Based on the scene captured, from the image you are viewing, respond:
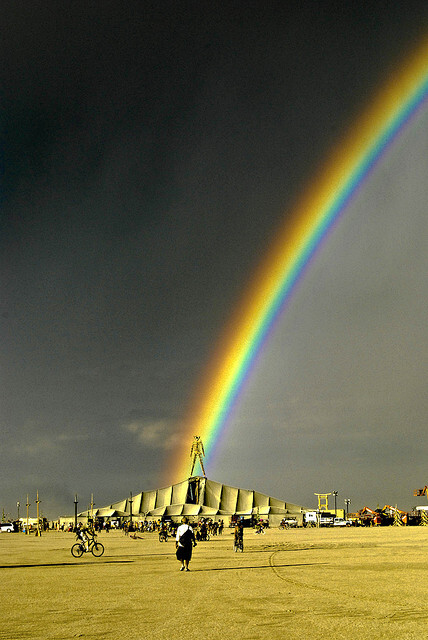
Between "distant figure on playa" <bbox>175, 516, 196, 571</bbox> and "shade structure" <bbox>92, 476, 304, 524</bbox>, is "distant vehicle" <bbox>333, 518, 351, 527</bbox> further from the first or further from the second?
"distant figure on playa" <bbox>175, 516, 196, 571</bbox>

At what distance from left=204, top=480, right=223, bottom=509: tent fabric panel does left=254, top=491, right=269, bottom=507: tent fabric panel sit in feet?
26.2

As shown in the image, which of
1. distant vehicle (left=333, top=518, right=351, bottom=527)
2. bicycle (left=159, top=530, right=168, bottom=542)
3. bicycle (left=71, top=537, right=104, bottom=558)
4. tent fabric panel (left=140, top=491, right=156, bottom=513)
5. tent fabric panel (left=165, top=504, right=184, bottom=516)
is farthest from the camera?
tent fabric panel (left=140, top=491, right=156, bottom=513)

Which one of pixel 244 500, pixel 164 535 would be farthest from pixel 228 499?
pixel 164 535

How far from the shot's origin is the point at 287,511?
149 m

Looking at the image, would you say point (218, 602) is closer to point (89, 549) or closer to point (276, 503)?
point (89, 549)

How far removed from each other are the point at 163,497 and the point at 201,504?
385 inches

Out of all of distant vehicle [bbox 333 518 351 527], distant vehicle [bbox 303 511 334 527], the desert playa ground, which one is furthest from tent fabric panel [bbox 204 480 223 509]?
the desert playa ground

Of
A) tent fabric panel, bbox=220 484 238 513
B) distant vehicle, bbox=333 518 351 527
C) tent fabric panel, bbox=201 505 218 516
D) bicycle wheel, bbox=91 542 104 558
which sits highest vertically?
tent fabric panel, bbox=220 484 238 513

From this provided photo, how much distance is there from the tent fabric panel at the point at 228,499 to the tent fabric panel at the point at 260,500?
14.3ft

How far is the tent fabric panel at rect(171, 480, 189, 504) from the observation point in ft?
517

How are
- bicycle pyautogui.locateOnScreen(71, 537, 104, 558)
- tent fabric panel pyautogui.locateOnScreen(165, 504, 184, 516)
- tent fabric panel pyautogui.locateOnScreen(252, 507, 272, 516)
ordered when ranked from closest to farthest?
bicycle pyautogui.locateOnScreen(71, 537, 104, 558), tent fabric panel pyautogui.locateOnScreen(252, 507, 272, 516), tent fabric panel pyautogui.locateOnScreen(165, 504, 184, 516)

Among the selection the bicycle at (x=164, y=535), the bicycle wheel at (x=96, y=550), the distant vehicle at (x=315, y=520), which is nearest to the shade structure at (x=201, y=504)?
the distant vehicle at (x=315, y=520)

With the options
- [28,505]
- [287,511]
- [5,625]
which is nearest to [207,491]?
[287,511]

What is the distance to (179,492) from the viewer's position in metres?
160
